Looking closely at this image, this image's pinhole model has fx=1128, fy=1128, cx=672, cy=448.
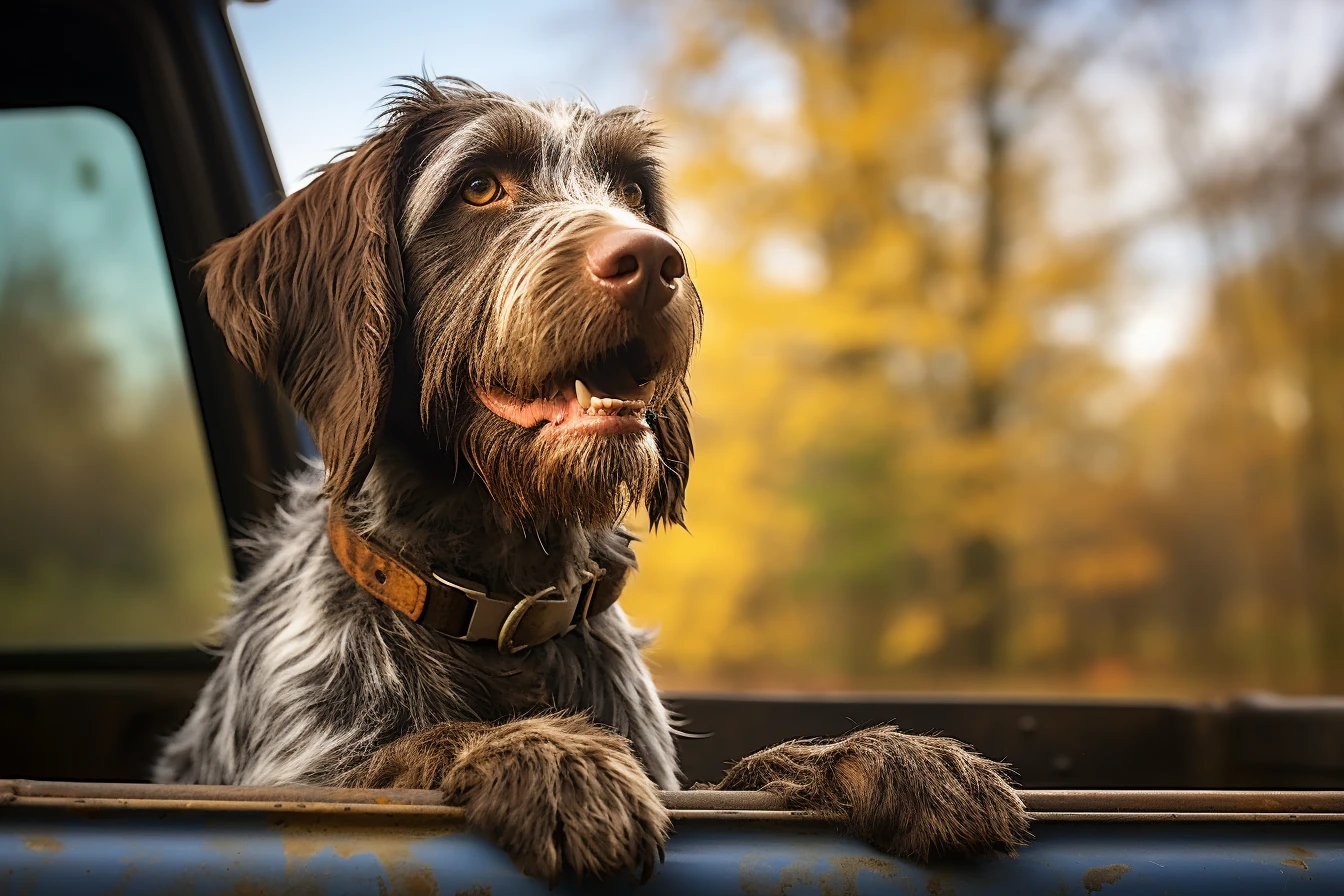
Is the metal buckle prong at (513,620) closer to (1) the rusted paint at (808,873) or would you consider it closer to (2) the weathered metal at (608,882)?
(2) the weathered metal at (608,882)

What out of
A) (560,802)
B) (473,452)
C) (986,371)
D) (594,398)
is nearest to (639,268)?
(594,398)

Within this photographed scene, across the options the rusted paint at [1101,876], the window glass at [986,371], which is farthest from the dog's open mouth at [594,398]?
the window glass at [986,371]

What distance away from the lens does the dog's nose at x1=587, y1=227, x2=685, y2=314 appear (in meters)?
1.52

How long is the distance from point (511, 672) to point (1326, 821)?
1140mm

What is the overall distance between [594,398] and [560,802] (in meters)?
0.60

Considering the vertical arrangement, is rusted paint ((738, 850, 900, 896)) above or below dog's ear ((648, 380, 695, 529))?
below

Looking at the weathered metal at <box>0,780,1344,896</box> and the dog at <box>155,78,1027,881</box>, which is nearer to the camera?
the weathered metal at <box>0,780,1344,896</box>

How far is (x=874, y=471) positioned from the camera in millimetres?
9688

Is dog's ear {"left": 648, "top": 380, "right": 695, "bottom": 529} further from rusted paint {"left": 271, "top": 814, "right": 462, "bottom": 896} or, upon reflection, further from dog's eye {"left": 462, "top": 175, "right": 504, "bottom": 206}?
rusted paint {"left": 271, "top": 814, "right": 462, "bottom": 896}

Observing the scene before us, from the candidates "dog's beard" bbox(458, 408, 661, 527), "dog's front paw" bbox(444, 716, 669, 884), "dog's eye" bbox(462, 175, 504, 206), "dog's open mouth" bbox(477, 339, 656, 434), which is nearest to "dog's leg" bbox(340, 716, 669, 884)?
"dog's front paw" bbox(444, 716, 669, 884)

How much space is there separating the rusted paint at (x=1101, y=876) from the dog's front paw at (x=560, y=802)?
1.42 ft

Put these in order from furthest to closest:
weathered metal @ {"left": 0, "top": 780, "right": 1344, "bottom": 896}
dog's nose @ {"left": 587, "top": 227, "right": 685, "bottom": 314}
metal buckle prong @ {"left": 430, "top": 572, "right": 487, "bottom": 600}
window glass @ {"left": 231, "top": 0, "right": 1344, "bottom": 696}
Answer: window glass @ {"left": 231, "top": 0, "right": 1344, "bottom": 696}, metal buckle prong @ {"left": 430, "top": 572, "right": 487, "bottom": 600}, dog's nose @ {"left": 587, "top": 227, "right": 685, "bottom": 314}, weathered metal @ {"left": 0, "top": 780, "right": 1344, "bottom": 896}

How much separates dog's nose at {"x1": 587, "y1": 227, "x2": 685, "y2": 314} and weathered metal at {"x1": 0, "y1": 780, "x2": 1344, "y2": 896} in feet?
2.19

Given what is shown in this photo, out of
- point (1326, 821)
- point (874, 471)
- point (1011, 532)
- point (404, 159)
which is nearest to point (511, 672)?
point (404, 159)
